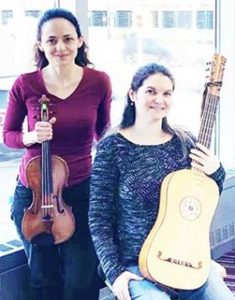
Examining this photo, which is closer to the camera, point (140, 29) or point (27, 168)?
point (27, 168)

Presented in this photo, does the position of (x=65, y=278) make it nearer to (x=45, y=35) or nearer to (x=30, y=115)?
(x=30, y=115)

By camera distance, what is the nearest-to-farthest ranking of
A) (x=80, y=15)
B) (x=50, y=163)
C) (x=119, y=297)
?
1. (x=119, y=297)
2. (x=50, y=163)
3. (x=80, y=15)

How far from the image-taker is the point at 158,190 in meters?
1.93

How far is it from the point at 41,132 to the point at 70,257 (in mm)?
463

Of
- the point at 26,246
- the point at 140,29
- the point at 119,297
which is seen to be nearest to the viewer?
the point at 119,297

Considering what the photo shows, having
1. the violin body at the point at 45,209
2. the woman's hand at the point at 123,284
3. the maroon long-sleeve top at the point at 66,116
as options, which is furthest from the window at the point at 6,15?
the woman's hand at the point at 123,284

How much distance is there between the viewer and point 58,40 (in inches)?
78.3

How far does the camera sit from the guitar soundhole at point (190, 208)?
74.1 inches

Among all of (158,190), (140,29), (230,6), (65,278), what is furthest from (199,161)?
(230,6)

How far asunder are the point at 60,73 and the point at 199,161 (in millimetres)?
547

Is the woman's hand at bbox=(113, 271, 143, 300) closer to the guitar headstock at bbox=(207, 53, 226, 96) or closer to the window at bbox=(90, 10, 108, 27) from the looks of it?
the guitar headstock at bbox=(207, 53, 226, 96)

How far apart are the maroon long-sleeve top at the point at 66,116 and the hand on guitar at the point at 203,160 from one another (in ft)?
1.23

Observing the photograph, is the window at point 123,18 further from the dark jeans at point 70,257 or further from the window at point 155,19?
the dark jeans at point 70,257

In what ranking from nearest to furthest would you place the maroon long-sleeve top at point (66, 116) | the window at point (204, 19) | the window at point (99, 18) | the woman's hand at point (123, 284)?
the woman's hand at point (123, 284)
the maroon long-sleeve top at point (66, 116)
the window at point (99, 18)
the window at point (204, 19)
